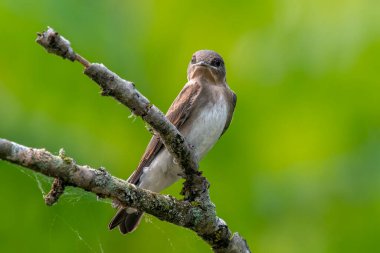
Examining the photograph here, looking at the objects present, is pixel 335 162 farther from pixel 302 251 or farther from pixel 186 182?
pixel 186 182

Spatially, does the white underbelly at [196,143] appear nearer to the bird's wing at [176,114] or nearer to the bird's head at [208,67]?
the bird's wing at [176,114]

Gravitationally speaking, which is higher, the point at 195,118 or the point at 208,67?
the point at 208,67

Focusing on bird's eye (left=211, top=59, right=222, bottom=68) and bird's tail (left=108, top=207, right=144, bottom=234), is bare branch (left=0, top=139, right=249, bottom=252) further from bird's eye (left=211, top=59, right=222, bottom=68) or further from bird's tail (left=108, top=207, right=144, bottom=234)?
bird's eye (left=211, top=59, right=222, bottom=68)

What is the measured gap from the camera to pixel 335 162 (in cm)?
430

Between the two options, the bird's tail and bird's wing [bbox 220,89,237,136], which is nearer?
the bird's tail

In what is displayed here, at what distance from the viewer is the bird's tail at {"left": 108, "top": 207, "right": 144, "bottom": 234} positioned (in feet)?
14.3

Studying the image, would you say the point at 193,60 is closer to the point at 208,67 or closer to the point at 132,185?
the point at 208,67

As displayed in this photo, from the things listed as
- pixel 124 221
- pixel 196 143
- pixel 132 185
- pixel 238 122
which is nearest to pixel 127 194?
pixel 132 185

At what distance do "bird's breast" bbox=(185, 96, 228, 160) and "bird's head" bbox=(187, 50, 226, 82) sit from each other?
0.67 ft

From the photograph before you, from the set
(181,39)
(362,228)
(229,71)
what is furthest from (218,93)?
(362,228)

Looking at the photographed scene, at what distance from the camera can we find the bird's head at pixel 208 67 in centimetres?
504

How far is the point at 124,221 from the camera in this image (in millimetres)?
4395

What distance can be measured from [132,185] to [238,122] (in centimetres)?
97

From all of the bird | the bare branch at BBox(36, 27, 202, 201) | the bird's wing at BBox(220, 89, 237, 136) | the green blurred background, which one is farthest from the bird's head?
the bare branch at BBox(36, 27, 202, 201)
